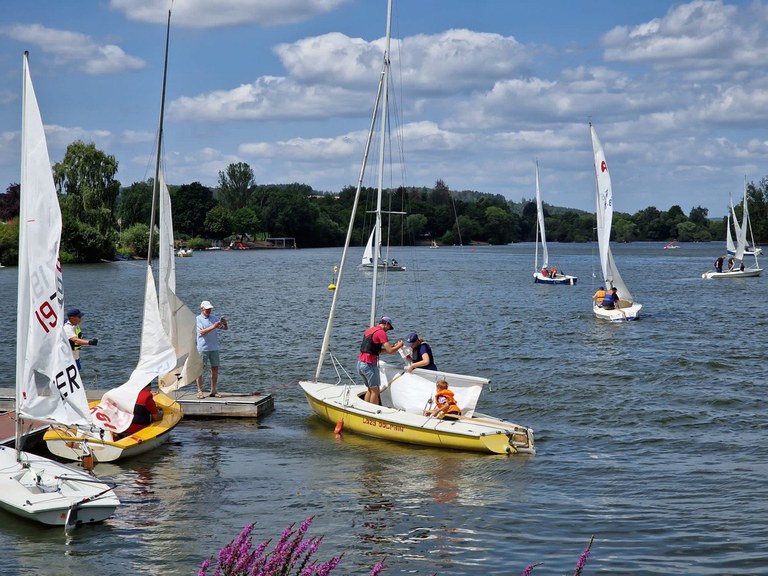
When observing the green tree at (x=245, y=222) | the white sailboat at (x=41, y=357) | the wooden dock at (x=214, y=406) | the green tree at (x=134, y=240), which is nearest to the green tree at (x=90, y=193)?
the green tree at (x=134, y=240)

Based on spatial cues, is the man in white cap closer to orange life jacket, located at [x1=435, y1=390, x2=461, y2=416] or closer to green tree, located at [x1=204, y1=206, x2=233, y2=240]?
orange life jacket, located at [x1=435, y1=390, x2=461, y2=416]

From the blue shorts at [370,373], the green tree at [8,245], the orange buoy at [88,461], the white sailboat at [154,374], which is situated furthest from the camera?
the green tree at [8,245]

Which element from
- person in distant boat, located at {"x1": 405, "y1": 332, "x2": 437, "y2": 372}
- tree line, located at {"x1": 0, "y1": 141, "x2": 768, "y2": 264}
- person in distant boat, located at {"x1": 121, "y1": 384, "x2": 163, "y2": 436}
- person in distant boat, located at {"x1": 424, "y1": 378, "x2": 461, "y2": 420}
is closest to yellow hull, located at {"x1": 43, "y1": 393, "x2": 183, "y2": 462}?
person in distant boat, located at {"x1": 121, "y1": 384, "x2": 163, "y2": 436}

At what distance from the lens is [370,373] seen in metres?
18.7

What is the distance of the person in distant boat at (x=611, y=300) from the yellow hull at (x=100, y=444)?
30163 millimetres

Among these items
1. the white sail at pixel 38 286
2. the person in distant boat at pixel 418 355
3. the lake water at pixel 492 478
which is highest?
the white sail at pixel 38 286

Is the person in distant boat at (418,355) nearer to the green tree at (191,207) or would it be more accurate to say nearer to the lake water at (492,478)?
the lake water at (492,478)

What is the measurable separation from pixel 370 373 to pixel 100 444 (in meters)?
5.41

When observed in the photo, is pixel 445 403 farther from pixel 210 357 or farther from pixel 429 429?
pixel 210 357

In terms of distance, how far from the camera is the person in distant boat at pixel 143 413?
1673 cm

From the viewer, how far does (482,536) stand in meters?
13.2

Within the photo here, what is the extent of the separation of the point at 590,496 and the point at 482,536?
296 centimetres

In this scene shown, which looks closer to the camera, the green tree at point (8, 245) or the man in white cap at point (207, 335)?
the man in white cap at point (207, 335)

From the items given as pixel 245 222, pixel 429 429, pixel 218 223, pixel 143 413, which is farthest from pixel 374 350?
pixel 245 222
